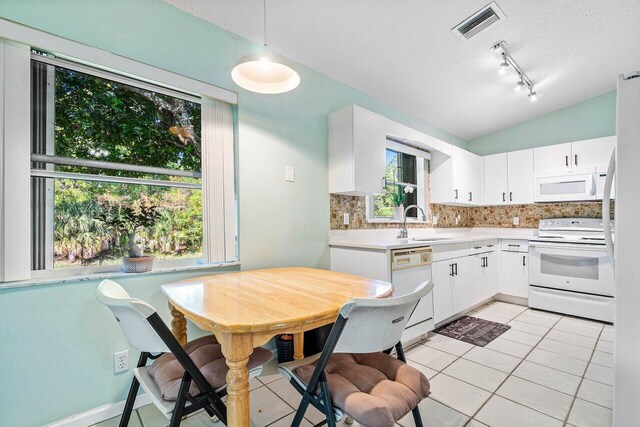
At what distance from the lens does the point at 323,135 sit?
8.97 ft

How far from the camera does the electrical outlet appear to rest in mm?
1642

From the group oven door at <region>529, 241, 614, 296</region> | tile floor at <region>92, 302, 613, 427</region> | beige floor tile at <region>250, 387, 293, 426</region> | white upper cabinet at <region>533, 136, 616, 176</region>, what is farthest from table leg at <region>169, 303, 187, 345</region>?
Answer: white upper cabinet at <region>533, 136, 616, 176</region>

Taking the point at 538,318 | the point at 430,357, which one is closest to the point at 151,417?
the point at 430,357

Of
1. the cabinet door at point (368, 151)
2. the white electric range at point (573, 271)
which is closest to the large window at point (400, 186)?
the cabinet door at point (368, 151)

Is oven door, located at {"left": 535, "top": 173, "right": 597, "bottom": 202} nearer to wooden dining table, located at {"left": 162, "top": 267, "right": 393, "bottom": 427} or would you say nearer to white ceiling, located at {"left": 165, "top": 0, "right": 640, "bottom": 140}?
white ceiling, located at {"left": 165, "top": 0, "right": 640, "bottom": 140}

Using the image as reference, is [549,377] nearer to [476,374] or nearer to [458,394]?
[476,374]

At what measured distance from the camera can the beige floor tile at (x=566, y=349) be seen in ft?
7.72

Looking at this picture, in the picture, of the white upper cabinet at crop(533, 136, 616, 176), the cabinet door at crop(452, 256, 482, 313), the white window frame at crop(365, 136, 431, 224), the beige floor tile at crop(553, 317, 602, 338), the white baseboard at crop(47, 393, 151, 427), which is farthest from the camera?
the white upper cabinet at crop(533, 136, 616, 176)

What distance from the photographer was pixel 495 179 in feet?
14.1

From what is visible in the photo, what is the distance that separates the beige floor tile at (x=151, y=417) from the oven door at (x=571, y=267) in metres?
4.00

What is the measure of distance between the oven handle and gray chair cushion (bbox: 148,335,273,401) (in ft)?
11.8

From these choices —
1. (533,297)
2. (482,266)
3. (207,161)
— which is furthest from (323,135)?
(533,297)

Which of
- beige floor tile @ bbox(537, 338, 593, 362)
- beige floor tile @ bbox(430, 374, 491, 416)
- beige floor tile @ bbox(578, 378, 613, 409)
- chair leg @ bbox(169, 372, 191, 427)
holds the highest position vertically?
chair leg @ bbox(169, 372, 191, 427)

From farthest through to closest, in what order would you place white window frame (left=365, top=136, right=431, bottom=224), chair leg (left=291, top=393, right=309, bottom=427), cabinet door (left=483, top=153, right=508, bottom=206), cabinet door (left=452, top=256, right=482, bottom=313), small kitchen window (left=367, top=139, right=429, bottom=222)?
1. cabinet door (left=483, top=153, right=508, bottom=206)
2. small kitchen window (left=367, top=139, right=429, bottom=222)
3. white window frame (left=365, top=136, right=431, bottom=224)
4. cabinet door (left=452, top=256, right=482, bottom=313)
5. chair leg (left=291, top=393, right=309, bottom=427)
